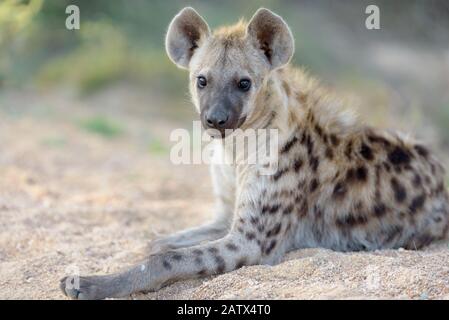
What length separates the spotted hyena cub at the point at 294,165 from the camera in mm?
4094

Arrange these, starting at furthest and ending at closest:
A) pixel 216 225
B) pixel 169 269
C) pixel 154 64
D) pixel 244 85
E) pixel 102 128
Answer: pixel 154 64 < pixel 102 128 < pixel 216 225 < pixel 244 85 < pixel 169 269

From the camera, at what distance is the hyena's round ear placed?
4215 millimetres

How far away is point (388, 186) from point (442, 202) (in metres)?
0.41

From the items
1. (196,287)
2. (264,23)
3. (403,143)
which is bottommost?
(196,287)

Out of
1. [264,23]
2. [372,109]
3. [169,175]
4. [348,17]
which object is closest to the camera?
[264,23]

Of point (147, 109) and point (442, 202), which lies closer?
point (442, 202)

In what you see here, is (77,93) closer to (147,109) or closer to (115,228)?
(147,109)

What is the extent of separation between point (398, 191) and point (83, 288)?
2.00m

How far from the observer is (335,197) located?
14.2 feet

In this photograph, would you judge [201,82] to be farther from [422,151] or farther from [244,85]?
[422,151]

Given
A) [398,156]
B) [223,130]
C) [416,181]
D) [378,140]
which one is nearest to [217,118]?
[223,130]

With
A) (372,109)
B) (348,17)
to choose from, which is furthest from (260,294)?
(348,17)

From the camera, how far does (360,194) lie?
14.2 ft

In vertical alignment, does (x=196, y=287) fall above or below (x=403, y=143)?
below
